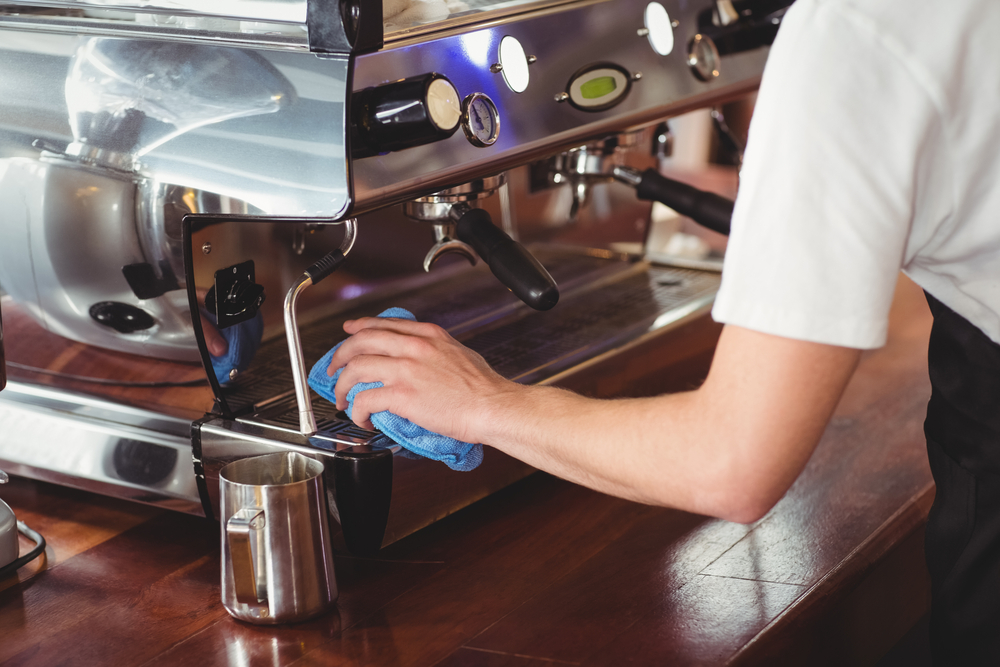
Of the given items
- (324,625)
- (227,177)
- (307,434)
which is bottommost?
(324,625)


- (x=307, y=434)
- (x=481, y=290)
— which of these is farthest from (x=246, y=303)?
(x=481, y=290)

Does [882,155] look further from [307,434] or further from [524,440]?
[307,434]

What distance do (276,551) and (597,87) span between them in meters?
0.47

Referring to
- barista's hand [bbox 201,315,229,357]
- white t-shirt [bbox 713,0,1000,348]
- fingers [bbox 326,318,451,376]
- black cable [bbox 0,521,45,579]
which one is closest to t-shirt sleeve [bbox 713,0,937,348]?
white t-shirt [bbox 713,0,1000,348]

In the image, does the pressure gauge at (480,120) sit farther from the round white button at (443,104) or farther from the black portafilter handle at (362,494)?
the black portafilter handle at (362,494)

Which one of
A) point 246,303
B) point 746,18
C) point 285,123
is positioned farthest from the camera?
point 746,18

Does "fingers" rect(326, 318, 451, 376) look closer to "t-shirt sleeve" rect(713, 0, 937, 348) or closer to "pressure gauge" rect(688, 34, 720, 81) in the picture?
"t-shirt sleeve" rect(713, 0, 937, 348)

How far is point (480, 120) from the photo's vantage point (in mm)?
722

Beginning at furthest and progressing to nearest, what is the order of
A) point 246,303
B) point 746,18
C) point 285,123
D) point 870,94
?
point 746,18, point 246,303, point 285,123, point 870,94

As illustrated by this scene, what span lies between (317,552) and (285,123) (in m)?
0.29

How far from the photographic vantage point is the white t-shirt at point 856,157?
0.47 m

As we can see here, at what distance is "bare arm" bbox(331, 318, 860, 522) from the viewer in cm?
50

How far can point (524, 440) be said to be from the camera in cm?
64

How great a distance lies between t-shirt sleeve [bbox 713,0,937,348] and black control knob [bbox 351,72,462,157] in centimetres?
22
